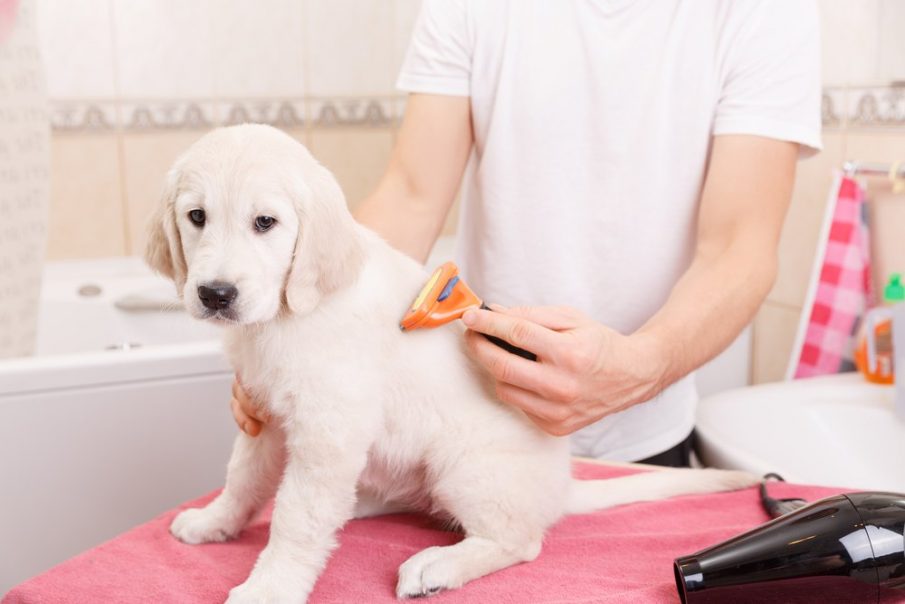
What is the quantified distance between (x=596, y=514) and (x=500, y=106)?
591 millimetres

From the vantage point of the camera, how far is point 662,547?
90cm

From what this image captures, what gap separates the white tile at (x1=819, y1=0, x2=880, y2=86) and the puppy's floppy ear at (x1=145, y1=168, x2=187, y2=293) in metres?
1.46

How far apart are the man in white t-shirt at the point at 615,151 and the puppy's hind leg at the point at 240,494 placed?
16.1 inches

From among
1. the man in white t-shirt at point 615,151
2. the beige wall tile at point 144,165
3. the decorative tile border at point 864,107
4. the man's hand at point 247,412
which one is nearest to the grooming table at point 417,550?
the man's hand at point 247,412

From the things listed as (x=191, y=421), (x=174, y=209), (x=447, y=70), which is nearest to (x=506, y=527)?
(x=174, y=209)

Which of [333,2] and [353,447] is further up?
[333,2]

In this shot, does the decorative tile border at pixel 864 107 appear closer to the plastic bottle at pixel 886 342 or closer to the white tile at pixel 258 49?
the plastic bottle at pixel 886 342

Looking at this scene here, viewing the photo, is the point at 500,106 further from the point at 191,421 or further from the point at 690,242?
the point at 191,421

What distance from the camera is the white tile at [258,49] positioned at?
2594mm

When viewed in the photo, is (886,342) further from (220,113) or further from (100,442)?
(220,113)

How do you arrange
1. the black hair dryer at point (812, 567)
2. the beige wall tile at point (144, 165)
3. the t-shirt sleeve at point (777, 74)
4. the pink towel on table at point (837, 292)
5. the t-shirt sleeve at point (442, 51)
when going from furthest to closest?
the beige wall tile at point (144, 165) < the pink towel on table at point (837, 292) < the t-shirt sleeve at point (442, 51) < the t-shirt sleeve at point (777, 74) < the black hair dryer at point (812, 567)

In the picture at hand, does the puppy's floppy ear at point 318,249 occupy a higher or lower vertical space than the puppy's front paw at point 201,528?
higher

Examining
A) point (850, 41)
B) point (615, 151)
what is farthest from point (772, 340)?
point (615, 151)

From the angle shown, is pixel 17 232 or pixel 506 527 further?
pixel 17 232
